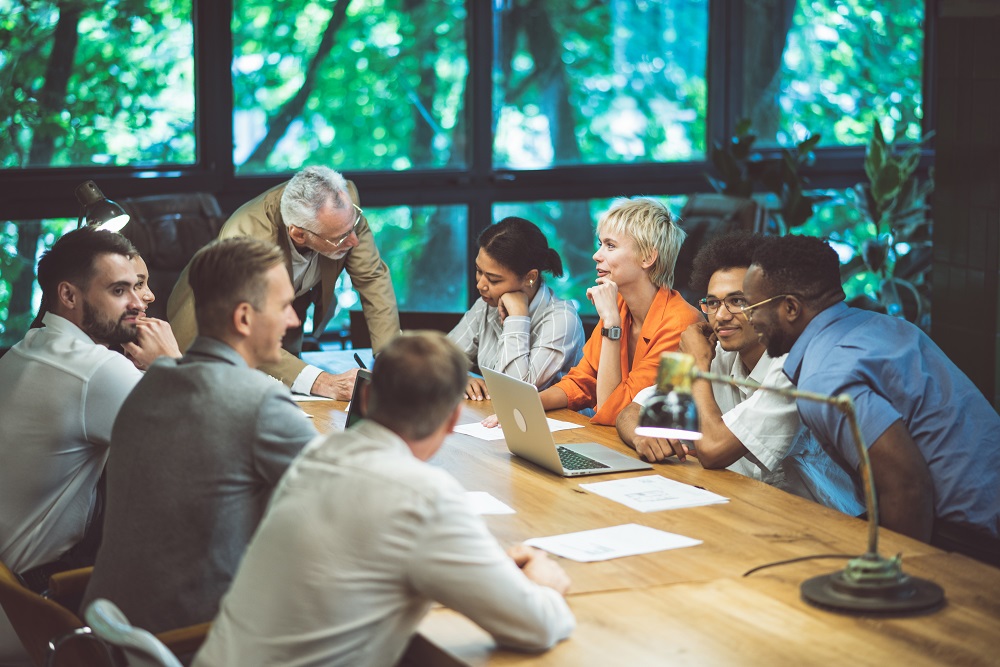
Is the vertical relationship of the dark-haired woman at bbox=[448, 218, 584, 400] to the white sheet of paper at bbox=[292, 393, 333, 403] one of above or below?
above

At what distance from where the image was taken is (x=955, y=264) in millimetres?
4758

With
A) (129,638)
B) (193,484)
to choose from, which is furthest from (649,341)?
(129,638)

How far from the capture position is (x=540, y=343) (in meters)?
4.30

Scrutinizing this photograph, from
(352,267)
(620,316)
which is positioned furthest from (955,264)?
(352,267)

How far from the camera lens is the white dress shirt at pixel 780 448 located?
3104 millimetres

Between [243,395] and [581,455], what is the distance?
4.16ft

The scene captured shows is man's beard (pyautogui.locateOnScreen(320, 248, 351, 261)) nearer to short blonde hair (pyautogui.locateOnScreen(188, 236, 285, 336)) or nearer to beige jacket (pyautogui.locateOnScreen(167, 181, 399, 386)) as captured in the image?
beige jacket (pyautogui.locateOnScreen(167, 181, 399, 386))

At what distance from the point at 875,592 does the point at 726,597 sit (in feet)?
0.87

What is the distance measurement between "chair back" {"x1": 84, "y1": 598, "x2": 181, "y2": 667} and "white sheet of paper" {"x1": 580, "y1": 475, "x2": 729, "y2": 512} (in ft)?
4.05

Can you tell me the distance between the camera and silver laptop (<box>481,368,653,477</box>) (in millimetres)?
3135

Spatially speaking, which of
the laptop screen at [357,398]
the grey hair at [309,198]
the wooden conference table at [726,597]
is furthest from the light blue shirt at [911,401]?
the grey hair at [309,198]

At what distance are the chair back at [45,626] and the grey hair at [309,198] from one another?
2339 millimetres

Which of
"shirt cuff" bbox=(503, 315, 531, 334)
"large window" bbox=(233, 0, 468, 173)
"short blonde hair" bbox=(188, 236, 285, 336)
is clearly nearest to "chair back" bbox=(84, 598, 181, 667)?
"short blonde hair" bbox=(188, 236, 285, 336)

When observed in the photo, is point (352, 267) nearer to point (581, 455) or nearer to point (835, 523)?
point (581, 455)
